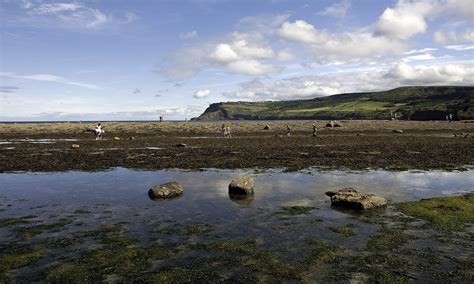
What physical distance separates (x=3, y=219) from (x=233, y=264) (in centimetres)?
1288

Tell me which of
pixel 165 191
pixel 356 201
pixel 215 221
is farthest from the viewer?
pixel 165 191

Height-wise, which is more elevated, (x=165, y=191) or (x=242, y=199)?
(x=165, y=191)

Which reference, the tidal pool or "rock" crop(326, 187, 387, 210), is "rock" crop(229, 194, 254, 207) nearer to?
the tidal pool

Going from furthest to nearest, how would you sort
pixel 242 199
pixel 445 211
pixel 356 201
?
pixel 242 199 < pixel 356 201 < pixel 445 211

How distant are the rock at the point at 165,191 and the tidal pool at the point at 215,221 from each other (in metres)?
0.55

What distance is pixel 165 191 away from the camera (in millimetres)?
24016

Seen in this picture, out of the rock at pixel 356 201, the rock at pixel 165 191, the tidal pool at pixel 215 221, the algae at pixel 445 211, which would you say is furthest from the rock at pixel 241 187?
the algae at pixel 445 211

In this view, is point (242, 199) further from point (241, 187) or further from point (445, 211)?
point (445, 211)

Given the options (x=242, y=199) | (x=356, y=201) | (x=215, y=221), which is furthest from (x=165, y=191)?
(x=356, y=201)

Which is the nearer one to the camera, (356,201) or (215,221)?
(215,221)

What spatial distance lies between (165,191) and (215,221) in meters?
6.37

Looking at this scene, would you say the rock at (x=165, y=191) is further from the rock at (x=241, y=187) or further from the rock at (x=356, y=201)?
the rock at (x=356, y=201)

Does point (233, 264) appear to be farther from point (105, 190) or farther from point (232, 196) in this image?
point (105, 190)

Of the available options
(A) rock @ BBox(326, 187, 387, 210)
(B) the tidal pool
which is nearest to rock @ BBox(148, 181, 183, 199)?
(B) the tidal pool
